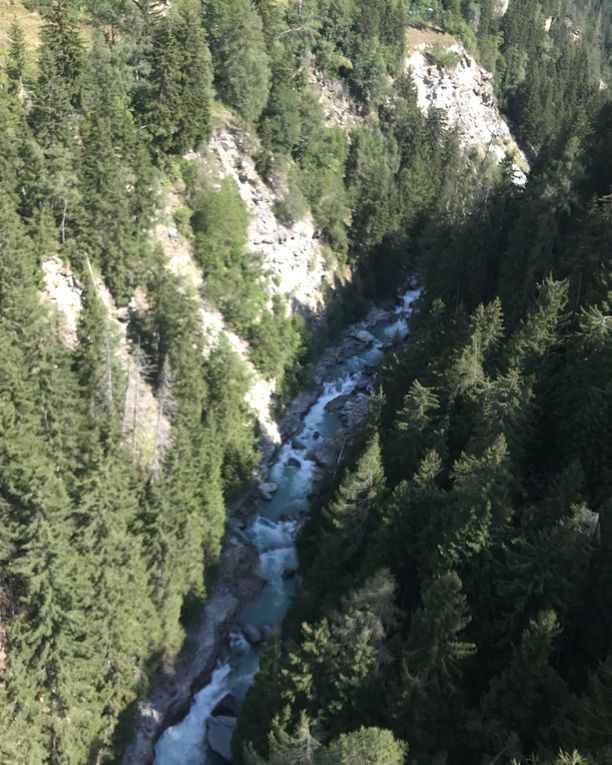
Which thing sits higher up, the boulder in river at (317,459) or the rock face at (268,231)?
the rock face at (268,231)

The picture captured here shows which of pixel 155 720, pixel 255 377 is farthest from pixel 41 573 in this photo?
pixel 255 377

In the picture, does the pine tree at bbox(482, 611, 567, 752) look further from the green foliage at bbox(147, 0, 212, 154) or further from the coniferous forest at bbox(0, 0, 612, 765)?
the green foliage at bbox(147, 0, 212, 154)

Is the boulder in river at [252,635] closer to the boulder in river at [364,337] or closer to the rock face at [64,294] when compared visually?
the rock face at [64,294]

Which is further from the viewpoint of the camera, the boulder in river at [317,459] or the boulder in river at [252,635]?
the boulder in river at [317,459]

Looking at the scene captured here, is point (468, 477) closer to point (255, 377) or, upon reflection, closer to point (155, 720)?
point (155, 720)


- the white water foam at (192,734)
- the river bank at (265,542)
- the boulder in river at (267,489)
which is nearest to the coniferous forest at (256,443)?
the river bank at (265,542)

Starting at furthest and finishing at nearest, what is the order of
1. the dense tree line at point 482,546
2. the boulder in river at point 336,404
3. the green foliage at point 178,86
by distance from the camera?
the boulder in river at point 336,404, the green foliage at point 178,86, the dense tree line at point 482,546
